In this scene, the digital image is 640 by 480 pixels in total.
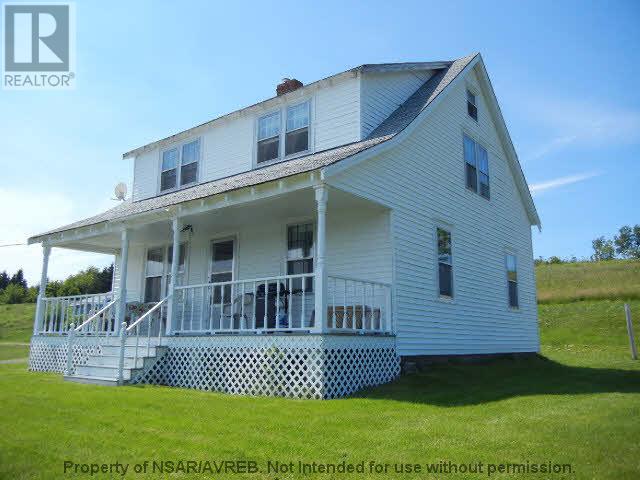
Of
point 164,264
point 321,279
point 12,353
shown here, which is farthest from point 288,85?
point 12,353

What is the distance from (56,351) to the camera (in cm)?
1489

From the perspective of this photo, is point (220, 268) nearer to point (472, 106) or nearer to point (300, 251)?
point (300, 251)

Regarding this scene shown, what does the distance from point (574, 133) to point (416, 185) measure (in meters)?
7.59

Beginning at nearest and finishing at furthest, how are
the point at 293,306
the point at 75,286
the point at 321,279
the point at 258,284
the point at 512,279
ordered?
the point at 321,279 < the point at 293,306 < the point at 258,284 < the point at 512,279 < the point at 75,286

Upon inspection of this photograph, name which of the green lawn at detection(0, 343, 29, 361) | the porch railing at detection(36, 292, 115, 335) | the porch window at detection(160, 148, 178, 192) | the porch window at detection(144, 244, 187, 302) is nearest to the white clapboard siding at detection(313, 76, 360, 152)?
the porch window at detection(160, 148, 178, 192)

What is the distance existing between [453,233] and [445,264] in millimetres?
1036

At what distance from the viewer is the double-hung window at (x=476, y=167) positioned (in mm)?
15930

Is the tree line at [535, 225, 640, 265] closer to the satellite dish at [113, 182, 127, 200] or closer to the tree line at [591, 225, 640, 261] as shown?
the tree line at [591, 225, 640, 261]

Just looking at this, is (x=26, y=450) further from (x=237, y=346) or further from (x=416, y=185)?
(x=416, y=185)

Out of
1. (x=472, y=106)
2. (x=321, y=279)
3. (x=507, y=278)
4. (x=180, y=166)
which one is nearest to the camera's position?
(x=321, y=279)

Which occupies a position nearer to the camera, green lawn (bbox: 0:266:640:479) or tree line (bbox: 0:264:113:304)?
green lawn (bbox: 0:266:640:479)

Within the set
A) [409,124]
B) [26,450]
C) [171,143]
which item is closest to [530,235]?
[409,124]

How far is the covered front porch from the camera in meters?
10.2

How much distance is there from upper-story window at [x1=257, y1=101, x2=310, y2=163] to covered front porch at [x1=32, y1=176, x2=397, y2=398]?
195cm
